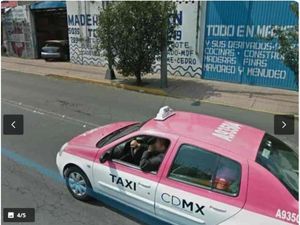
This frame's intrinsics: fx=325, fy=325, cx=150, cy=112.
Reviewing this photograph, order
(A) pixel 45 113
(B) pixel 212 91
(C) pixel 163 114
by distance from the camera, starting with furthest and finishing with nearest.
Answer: (B) pixel 212 91 → (A) pixel 45 113 → (C) pixel 163 114

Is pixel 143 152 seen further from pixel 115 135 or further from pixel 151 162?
pixel 115 135

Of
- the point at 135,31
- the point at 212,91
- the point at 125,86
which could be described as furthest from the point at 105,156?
the point at 125,86

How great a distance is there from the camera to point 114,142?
14.0 feet

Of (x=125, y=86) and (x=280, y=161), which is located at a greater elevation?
(x=280, y=161)

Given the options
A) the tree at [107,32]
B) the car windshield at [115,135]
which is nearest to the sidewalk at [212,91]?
the tree at [107,32]

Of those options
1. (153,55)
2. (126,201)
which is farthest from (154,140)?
(153,55)

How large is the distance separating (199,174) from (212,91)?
877 centimetres

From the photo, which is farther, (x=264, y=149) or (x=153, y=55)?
(x=153, y=55)

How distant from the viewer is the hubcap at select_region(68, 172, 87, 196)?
4630 mm

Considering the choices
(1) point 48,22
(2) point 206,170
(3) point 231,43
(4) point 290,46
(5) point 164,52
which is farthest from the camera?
(1) point 48,22

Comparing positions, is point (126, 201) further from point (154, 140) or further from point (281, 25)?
point (281, 25)

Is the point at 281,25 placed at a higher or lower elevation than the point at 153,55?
higher

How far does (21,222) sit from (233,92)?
9161mm

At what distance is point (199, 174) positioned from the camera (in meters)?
3.57
